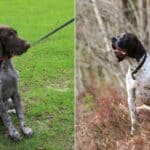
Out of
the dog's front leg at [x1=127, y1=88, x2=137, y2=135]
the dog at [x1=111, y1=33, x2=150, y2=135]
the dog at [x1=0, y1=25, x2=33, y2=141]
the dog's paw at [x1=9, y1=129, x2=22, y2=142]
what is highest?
the dog at [x1=111, y1=33, x2=150, y2=135]

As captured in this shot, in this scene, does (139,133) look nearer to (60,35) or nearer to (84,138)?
(84,138)

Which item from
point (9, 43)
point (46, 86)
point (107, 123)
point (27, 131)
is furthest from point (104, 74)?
point (46, 86)

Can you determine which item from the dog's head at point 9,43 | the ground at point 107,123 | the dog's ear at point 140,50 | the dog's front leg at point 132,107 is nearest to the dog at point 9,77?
the dog's head at point 9,43

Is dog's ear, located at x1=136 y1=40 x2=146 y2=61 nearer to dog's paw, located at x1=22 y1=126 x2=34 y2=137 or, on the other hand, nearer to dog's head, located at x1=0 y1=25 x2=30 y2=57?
dog's head, located at x1=0 y1=25 x2=30 y2=57

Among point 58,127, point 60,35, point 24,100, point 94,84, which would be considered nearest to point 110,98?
point 94,84

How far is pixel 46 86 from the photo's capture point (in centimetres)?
650

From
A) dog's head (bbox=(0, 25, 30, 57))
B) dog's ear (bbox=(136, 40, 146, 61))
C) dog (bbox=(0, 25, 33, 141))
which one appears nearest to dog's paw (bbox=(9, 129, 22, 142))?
dog (bbox=(0, 25, 33, 141))

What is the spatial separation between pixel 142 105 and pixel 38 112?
2.00 m

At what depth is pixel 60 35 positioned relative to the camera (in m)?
10.7

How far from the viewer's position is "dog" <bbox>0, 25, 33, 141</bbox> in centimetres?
479

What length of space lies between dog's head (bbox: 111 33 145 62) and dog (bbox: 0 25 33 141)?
1.53 meters

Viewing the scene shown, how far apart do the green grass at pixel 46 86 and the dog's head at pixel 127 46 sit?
1.49 metres

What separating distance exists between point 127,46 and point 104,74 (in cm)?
24

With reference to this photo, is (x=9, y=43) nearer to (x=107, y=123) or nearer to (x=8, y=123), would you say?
(x=8, y=123)
